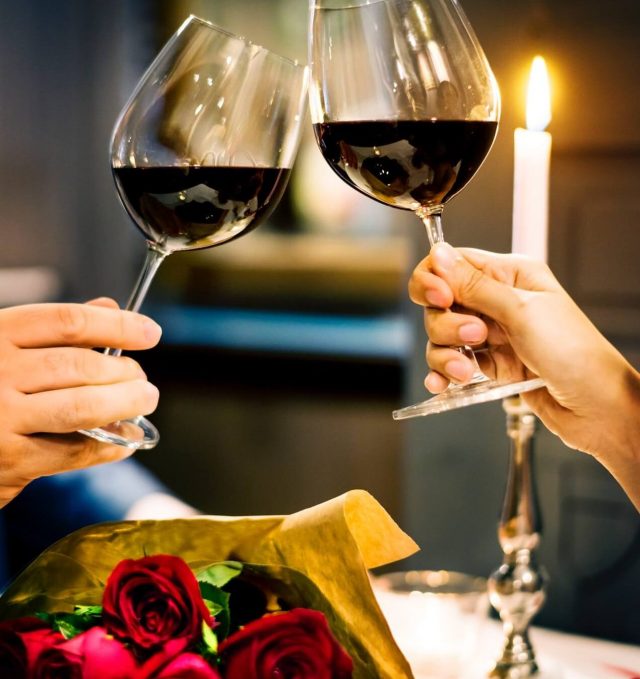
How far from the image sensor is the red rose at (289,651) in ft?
1.60

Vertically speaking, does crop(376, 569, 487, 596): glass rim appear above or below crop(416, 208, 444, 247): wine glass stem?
below

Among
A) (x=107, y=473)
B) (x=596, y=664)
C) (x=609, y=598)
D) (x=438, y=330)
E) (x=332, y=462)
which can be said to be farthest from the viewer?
(x=332, y=462)

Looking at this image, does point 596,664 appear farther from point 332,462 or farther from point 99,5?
point 99,5

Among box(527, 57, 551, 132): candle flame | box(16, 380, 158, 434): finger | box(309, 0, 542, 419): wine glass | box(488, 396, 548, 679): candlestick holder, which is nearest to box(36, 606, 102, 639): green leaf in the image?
box(16, 380, 158, 434): finger

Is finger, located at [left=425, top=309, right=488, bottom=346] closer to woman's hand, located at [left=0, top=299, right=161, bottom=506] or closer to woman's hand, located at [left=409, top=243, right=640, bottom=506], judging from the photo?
woman's hand, located at [left=409, top=243, right=640, bottom=506]

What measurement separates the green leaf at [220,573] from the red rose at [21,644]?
8 cm

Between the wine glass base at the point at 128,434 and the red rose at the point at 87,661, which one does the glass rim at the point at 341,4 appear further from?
the red rose at the point at 87,661

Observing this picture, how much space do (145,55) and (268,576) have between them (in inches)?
126

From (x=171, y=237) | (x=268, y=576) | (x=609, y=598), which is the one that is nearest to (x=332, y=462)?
(x=609, y=598)

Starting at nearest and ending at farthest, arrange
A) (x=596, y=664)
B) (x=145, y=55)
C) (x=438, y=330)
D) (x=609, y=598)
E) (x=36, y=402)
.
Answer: (x=36, y=402), (x=438, y=330), (x=596, y=664), (x=609, y=598), (x=145, y=55)

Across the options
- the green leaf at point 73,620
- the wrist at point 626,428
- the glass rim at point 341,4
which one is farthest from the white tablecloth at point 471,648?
the glass rim at point 341,4

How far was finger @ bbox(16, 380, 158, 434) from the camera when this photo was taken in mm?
727

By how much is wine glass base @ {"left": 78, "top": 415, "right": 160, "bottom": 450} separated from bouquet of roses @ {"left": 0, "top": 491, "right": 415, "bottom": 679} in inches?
6.4

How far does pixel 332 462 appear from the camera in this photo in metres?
3.26
